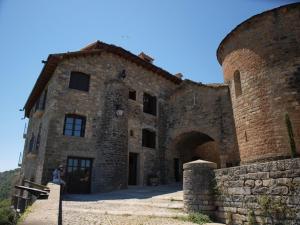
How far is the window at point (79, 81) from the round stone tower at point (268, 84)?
26.6 ft

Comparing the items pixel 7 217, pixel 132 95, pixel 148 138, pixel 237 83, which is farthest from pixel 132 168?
pixel 7 217

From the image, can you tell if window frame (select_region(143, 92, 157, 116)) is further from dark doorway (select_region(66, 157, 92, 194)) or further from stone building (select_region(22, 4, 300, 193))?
dark doorway (select_region(66, 157, 92, 194))

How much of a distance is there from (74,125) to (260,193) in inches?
392

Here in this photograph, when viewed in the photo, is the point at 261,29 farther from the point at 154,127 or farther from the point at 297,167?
the point at 297,167

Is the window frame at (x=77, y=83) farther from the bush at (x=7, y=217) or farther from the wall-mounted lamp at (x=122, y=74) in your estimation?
the bush at (x=7, y=217)

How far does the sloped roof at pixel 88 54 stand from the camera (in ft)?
42.4

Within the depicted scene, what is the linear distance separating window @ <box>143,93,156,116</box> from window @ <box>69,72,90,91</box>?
165 inches

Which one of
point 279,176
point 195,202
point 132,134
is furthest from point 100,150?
point 279,176

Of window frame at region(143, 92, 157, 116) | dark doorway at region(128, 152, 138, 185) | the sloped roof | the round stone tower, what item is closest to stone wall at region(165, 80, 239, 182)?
the round stone tower

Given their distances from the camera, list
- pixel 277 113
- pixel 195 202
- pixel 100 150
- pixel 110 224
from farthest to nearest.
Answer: pixel 100 150
pixel 277 113
pixel 195 202
pixel 110 224

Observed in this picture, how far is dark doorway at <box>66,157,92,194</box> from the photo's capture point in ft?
38.7

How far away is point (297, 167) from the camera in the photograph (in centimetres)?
429

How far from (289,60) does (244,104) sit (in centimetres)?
273

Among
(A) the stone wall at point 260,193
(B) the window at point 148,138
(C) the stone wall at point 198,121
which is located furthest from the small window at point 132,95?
(A) the stone wall at point 260,193
